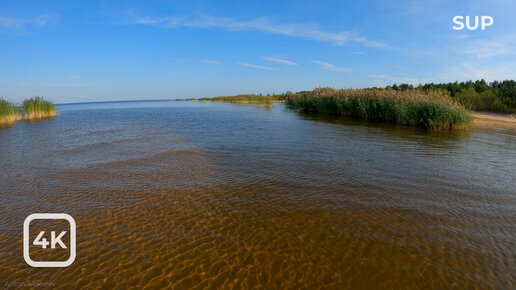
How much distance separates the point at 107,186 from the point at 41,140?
11743 mm

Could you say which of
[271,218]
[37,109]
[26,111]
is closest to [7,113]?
[26,111]

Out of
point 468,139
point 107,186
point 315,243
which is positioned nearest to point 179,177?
point 107,186

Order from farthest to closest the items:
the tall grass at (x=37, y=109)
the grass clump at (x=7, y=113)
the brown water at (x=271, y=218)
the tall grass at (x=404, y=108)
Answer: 1. the tall grass at (x=37, y=109)
2. the grass clump at (x=7, y=113)
3. the tall grass at (x=404, y=108)
4. the brown water at (x=271, y=218)

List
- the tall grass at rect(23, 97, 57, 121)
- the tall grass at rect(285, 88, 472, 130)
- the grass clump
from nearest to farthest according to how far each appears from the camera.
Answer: the tall grass at rect(285, 88, 472, 130)
the grass clump
the tall grass at rect(23, 97, 57, 121)

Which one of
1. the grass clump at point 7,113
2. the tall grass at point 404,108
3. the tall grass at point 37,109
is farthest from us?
the tall grass at point 37,109

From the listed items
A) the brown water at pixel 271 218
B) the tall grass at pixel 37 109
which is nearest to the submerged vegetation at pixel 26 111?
the tall grass at pixel 37 109

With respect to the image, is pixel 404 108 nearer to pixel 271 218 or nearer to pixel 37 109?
pixel 271 218

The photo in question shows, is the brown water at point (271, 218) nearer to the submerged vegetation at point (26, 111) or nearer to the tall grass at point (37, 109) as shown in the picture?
the submerged vegetation at point (26, 111)

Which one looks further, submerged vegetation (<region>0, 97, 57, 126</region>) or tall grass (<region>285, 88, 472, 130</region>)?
submerged vegetation (<region>0, 97, 57, 126</region>)

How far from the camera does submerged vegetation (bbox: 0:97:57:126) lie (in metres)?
24.0

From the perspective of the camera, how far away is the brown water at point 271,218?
12.3ft

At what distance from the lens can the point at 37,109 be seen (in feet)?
98.6

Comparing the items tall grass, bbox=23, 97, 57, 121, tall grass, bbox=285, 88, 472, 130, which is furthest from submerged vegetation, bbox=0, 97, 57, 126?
tall grass, bbox=285, 88, 472, 130

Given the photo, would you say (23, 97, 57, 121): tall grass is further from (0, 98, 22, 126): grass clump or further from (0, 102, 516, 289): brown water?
(0, 102, 516, 289): brown water
